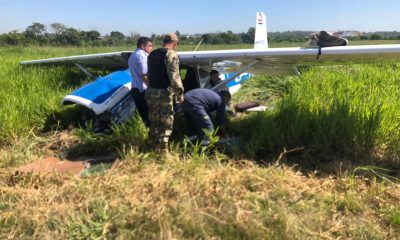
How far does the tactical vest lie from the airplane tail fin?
30.0 feet

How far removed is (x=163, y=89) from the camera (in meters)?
5.50

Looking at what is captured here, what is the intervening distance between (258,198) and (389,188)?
5.62 feet

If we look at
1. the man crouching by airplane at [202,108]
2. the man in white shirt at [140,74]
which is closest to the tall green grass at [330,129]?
the man crouching by airplane at [202,108]

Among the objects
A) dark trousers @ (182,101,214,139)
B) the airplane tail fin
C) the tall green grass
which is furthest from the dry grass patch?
the airplane tail fin

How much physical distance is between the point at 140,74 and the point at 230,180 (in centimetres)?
268

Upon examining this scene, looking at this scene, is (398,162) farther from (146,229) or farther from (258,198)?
(146,229)

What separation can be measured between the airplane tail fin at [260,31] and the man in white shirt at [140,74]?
8306 millimetres

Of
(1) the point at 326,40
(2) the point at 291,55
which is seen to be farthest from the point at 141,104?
(1) the point at 326,40

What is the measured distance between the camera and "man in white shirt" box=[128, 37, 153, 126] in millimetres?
6255

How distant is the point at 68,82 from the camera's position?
33.0ft

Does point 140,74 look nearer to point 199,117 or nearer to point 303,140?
point 199,117

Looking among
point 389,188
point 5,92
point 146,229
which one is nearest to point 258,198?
point 146,229

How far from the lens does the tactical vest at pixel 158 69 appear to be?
17.8 ft

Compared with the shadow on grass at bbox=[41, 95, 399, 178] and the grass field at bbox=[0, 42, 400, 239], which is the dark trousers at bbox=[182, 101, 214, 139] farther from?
the shadow on grass at bbox=[41, 95, 399, 178]
